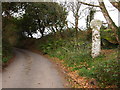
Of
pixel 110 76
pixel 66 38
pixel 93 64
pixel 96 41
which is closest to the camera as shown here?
pixel 110 76

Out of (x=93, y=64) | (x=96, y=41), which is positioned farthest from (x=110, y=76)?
(x=96, y=41)

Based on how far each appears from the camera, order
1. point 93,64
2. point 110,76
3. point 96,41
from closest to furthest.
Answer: point 110,76
point 93,64
point 96,41

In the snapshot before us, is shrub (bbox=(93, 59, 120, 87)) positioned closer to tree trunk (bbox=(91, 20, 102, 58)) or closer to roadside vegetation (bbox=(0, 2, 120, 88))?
roadside vegetation (bbox=(0, 2, 120, 88))

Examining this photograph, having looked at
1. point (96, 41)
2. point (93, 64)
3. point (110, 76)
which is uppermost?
point (96, 41)

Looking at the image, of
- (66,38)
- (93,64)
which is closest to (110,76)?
(93,64)

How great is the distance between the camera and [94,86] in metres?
6.01

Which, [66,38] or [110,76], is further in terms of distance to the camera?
[66,38]

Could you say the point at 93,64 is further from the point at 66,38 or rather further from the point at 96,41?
the point at 66,38

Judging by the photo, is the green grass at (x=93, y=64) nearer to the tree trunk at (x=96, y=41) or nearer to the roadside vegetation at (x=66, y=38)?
the roadside vegetation at (x=66, y=38)

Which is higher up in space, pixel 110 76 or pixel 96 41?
pixel 96 41

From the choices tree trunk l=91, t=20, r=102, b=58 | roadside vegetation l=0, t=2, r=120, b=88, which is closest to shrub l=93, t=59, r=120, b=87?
roadside vegetation l=0, t=2, r=120, b=88

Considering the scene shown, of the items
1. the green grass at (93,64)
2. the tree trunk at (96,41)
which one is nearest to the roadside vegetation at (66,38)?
the green grass at (93,64)

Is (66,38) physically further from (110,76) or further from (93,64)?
(110,76)

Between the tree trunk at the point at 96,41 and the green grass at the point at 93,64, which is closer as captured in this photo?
the green grass at the point at 93,64
